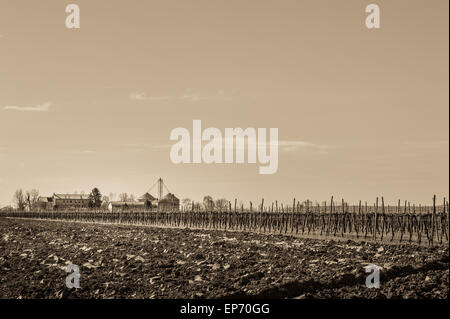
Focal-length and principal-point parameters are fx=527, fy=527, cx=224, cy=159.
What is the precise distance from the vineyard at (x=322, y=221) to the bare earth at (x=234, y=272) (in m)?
5.45

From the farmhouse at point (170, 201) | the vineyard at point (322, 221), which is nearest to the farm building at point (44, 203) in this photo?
the farmhouse at point (170, 201)

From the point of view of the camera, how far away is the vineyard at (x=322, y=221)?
→ 30531 millimetres

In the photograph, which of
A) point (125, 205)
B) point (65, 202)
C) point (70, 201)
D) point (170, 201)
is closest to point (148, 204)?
point (170, 201)

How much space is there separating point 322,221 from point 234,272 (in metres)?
20.8

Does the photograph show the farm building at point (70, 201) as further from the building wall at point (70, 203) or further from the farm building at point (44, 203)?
the farm building at point (44, 203)

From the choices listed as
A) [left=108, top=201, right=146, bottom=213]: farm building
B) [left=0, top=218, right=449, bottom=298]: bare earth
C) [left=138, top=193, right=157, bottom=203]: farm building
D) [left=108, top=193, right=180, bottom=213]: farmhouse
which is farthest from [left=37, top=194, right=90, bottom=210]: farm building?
[left=0, top=218, right=449, bottom=298]: bare earth

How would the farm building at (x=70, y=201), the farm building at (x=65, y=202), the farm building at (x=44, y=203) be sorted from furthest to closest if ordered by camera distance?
the farm building at (x=44, y=203) → the farm building at (x=65, y=202) → the farm building at (x=70, y=201)

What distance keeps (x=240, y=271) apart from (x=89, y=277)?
5.66 meters

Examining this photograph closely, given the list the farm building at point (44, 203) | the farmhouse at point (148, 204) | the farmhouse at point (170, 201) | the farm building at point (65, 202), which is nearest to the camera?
the farmhouse at point (148, 204)

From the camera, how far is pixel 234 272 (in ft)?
60.4

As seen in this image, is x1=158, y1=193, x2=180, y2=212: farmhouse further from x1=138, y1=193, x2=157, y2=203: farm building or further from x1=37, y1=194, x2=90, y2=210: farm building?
x1=37, y1=194, x2=90, y2=210: farm building

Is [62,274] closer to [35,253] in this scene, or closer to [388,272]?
[35,253]
